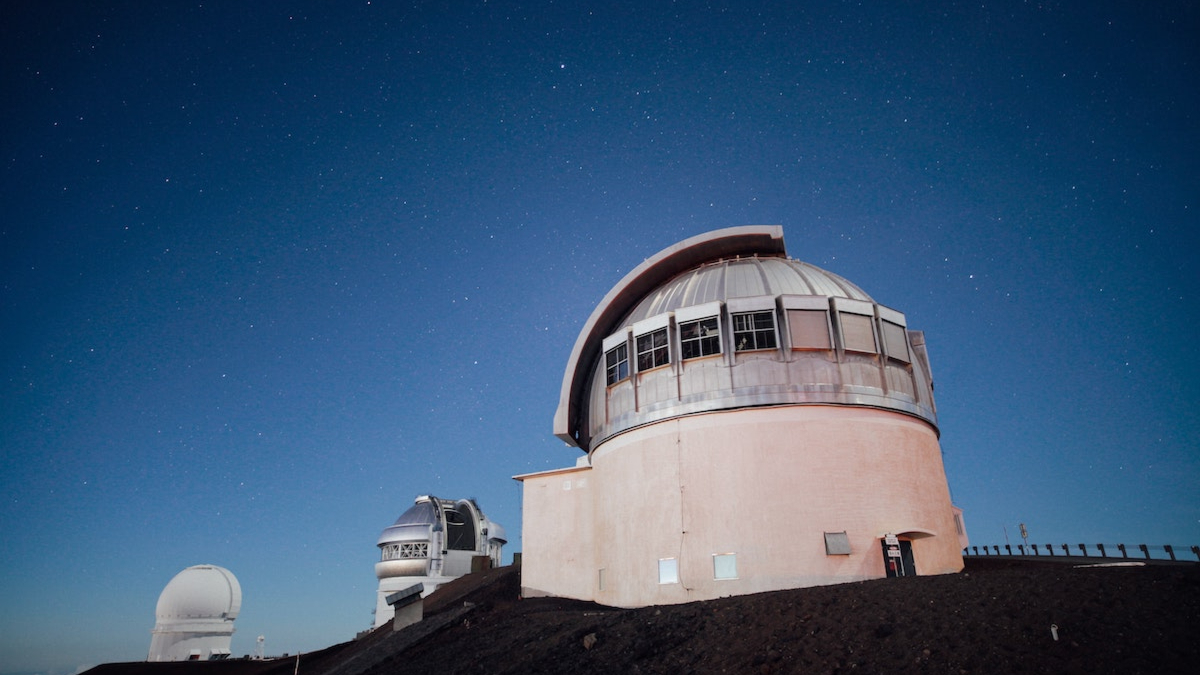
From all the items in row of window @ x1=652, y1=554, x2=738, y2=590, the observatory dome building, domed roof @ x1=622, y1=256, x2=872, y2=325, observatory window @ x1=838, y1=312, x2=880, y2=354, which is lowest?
row of window @ x1=652, y1=554, x2=738, y2=590

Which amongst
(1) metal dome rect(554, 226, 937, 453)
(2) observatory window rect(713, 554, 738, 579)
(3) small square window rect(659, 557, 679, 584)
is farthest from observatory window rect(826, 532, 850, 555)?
(3) small square window rect(659, 557, 679, 584)

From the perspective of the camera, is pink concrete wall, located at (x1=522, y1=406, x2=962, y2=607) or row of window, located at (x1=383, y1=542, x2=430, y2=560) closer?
pink concrete wall, located at (x1=522, y1=406, x2=962, y2=607)

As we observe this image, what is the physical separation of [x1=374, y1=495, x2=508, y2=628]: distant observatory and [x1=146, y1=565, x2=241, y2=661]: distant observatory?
1077 cm

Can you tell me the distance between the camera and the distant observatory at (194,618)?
4431cm

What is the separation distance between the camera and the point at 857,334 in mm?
18578

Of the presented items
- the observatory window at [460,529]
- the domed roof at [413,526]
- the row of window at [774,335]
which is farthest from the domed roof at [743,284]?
the observatory window at [460,529]

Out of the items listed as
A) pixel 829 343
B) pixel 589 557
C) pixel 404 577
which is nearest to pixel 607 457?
pixel 589 557

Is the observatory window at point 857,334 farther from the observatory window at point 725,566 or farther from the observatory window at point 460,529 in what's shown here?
the observatory window at point 460,529

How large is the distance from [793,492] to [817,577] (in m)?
2.15

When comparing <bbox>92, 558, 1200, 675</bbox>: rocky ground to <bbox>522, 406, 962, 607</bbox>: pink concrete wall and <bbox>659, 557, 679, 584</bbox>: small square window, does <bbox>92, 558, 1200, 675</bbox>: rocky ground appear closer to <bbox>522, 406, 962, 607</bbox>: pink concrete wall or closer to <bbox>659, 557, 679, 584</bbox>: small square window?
<bbox>659, 557, 679, 584</bbox>: small square window

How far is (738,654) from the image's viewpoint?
32.8 ft

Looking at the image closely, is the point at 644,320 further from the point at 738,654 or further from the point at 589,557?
the point at 738,654

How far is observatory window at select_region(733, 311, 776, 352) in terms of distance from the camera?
722 inches

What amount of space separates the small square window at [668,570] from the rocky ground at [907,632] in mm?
3163
